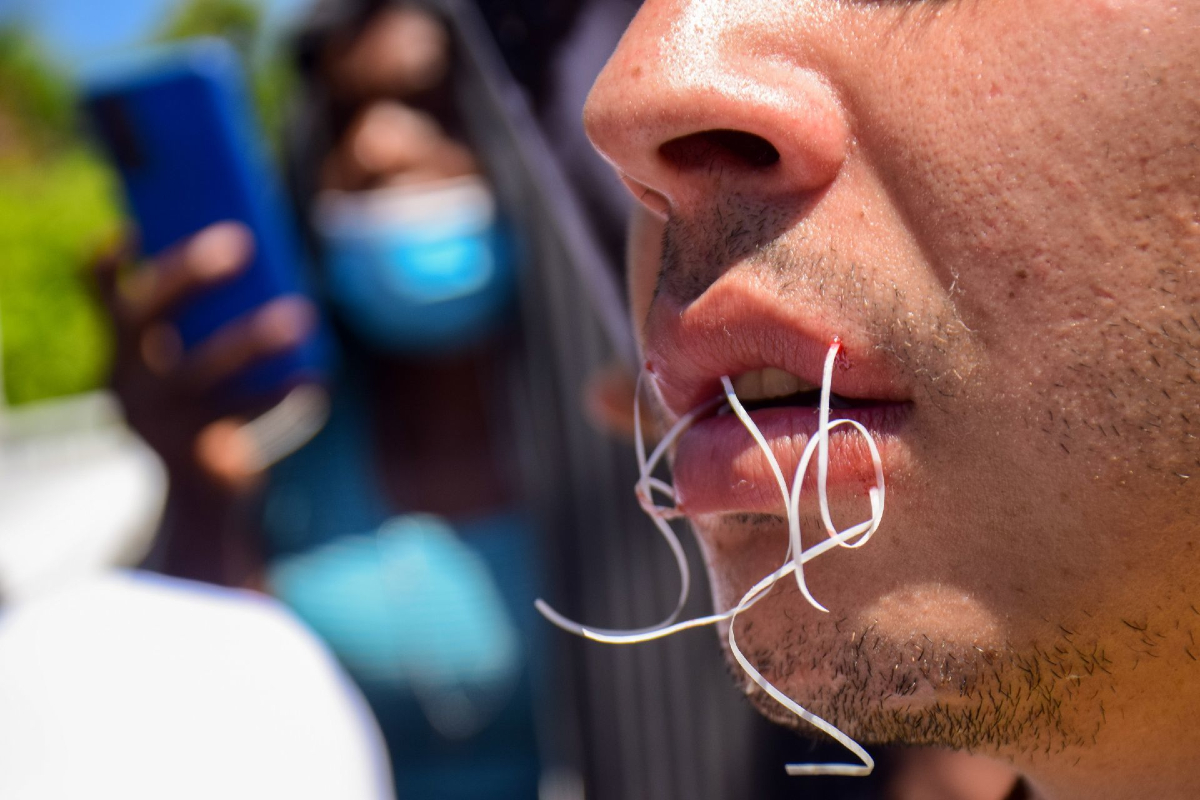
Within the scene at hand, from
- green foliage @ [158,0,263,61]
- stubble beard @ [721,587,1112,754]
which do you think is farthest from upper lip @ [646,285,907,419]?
green foliage @ [158,0,263,61]

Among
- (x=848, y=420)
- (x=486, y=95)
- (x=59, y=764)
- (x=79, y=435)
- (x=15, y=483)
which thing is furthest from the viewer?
(x=79, y=435)

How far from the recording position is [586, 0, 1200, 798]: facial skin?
863 mm

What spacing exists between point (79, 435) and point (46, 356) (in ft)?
9.56

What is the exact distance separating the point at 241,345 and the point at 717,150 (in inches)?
72.6

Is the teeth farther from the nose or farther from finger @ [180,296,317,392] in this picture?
finger @ [180,296,317,392]

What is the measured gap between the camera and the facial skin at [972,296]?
0.86 m

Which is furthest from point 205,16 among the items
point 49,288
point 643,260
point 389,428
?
point 643,260

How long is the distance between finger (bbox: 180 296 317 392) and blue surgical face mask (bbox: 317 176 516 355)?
67 centimetres

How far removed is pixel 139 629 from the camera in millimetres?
1254

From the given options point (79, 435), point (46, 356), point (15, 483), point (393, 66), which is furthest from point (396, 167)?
point (46, 356)

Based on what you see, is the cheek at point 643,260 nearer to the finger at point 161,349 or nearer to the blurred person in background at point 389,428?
the blurred person in background at point 389,428

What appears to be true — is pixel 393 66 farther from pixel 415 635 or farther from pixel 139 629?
pixel 139 629

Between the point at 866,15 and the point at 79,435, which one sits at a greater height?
the point at 866,15

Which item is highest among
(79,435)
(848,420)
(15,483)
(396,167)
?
(848,420)
